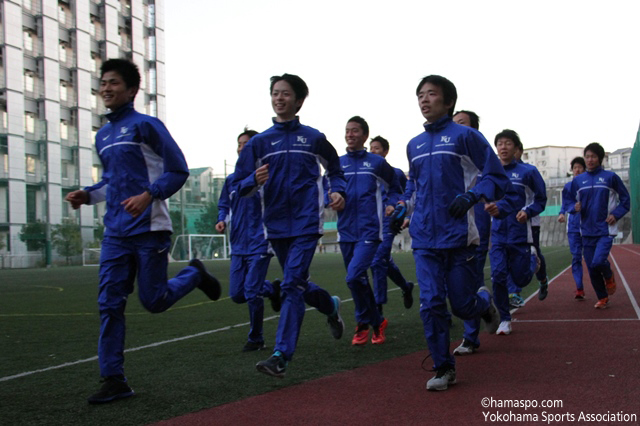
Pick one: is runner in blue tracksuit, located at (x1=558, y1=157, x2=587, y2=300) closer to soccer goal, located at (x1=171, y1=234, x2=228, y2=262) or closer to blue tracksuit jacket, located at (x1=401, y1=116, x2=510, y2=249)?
blue tracksuit jacket, located at (x1=401, y1=116, x2=510, y2=249)

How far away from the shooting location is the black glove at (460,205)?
4.61 m

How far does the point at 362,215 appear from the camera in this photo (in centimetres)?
725

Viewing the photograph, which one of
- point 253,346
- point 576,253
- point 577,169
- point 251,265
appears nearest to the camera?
point 253,346

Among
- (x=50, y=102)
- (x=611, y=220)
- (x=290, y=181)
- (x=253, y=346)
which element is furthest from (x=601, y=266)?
(x=50, y=102)

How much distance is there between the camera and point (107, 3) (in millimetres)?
59500

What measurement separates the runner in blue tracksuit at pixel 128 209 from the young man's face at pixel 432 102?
5.53 ft

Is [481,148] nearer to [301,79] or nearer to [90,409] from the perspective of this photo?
[301,79]

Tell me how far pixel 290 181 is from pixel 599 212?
5954mm

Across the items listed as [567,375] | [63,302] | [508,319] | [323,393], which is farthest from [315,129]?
[63,302]

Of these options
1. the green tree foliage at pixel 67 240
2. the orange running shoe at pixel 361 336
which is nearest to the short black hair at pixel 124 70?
the orange running shoe at pixel 361 336

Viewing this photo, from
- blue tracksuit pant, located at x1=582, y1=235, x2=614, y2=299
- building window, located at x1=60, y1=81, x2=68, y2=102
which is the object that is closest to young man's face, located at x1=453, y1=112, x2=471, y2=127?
blue tracksuit pant, located at x1=582, y1=235, x2=614, y2=299

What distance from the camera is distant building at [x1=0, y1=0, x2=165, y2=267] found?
158 ft

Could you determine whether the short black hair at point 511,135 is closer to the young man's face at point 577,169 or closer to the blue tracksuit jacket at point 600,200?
the blue tracksuit jacket at point 600,200

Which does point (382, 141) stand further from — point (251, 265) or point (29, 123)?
point (29, 123)
